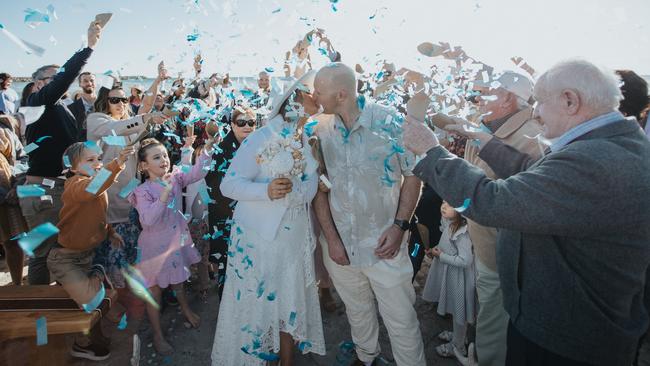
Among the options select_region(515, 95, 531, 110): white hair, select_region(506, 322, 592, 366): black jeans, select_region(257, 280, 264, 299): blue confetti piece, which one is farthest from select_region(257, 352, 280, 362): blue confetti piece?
select_region(515, 95, 531, 110): white hair

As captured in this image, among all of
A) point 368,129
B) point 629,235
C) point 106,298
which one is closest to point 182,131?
point 106,298

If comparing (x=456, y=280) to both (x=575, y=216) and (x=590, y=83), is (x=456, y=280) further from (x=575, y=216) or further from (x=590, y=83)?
(x=590, y=83)

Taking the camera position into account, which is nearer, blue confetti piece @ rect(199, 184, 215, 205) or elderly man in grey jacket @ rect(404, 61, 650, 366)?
elderly man in grey jacket @ rect(404, 61, 650, 366)

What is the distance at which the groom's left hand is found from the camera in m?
2.64

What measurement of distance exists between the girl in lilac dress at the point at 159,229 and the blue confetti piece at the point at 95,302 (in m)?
0.56

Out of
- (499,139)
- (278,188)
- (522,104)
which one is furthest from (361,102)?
(522,104)

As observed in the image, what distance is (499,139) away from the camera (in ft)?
8.25

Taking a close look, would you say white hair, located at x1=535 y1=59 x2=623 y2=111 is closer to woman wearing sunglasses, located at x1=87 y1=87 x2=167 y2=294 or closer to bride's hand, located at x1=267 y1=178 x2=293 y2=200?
bride's hand, located at x1=267 y1=178 x2=293 y2=200

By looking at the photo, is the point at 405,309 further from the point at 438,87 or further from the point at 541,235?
the point at 438,87

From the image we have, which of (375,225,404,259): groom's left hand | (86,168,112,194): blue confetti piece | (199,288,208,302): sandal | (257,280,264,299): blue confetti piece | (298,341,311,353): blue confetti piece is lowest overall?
(199,288,208,302): sandal

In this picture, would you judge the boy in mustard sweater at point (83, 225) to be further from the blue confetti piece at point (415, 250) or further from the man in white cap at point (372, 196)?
the blue confetti piece at point (415, 250)

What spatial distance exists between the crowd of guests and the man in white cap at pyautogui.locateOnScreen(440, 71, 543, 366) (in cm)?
1

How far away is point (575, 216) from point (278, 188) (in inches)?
66.2

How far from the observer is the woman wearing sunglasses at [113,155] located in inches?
141
